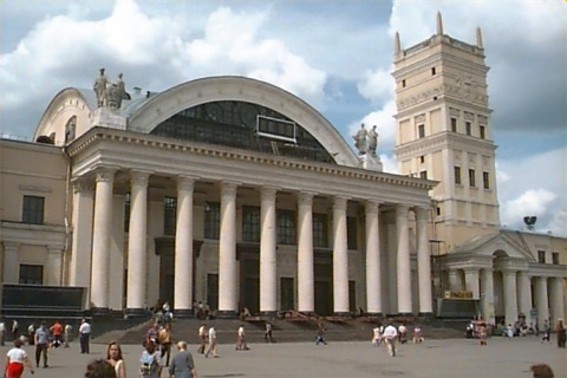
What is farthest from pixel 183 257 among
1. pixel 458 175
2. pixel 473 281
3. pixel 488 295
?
pixel 458 175

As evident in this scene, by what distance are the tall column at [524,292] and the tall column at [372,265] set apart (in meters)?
18.1

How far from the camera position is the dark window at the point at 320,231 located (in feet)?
175

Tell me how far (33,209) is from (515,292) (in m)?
39.6

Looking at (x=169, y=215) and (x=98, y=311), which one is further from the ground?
(x=169, y=215)

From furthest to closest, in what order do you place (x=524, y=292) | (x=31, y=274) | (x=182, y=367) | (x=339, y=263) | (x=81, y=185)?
(x=524, y=292), (x=339, y=263), (x=81, y=185), (x=31, y=274), (x=182, y=367)

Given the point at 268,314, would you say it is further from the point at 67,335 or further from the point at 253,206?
the point at 67,335

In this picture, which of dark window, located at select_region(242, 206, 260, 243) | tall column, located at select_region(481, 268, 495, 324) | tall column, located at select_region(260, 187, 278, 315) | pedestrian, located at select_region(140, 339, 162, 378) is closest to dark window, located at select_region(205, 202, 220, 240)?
dark window, located at select_region(242, 206, 260, 243)

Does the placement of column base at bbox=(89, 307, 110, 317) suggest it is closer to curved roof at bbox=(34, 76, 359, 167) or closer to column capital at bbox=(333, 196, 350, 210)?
curved roof at bbox=(34, 76, 359, 167)

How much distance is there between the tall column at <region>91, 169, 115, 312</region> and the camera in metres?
39.1

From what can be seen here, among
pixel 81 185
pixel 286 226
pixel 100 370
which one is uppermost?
pixel 81 185

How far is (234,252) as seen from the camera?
4403 cm

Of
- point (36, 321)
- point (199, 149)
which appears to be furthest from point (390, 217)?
point (36, 321)

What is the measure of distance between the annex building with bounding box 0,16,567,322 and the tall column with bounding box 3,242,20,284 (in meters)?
0.08

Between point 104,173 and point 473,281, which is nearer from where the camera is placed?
point 104,173
